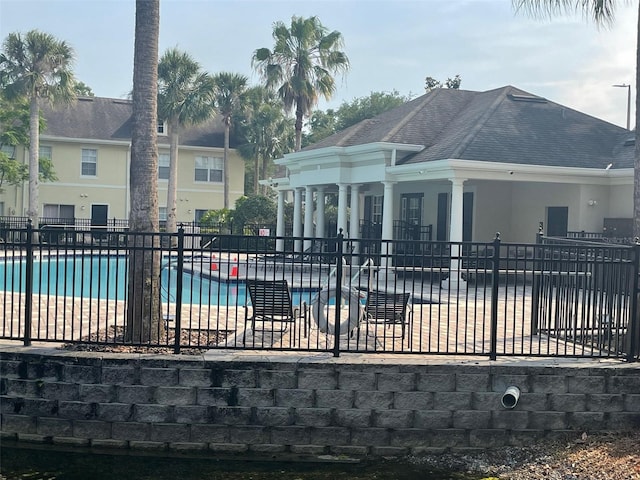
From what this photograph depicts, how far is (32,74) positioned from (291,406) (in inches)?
1180

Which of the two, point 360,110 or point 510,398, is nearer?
point 510,398

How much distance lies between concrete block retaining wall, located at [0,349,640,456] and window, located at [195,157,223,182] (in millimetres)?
34279

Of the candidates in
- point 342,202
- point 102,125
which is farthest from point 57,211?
point 342,202

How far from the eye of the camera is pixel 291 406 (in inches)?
321

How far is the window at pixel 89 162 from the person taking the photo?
130 ft

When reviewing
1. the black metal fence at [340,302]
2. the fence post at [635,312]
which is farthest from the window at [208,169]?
the fence post at [635,312]

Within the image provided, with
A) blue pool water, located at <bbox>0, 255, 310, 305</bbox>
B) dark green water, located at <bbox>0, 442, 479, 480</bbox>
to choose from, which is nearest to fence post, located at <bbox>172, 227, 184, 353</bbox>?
blue pool water, located at <bbox>0, 255, 310, 305</bbox>

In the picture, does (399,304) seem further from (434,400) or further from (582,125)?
(582,125)

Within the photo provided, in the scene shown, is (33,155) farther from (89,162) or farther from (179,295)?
(179,295)

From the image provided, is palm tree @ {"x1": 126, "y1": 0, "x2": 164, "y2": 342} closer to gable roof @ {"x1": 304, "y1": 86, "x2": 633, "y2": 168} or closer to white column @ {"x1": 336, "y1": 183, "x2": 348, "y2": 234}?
gable roof @ {"x1": 304, "y1": 86, "x2": 633, "y2": 168}

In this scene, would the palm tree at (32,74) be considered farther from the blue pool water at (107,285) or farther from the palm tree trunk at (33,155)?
the blue pool water at (107,285)

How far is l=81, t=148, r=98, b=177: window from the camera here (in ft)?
130

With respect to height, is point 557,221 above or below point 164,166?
below

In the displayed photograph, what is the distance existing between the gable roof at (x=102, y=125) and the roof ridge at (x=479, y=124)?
18.4 meters
